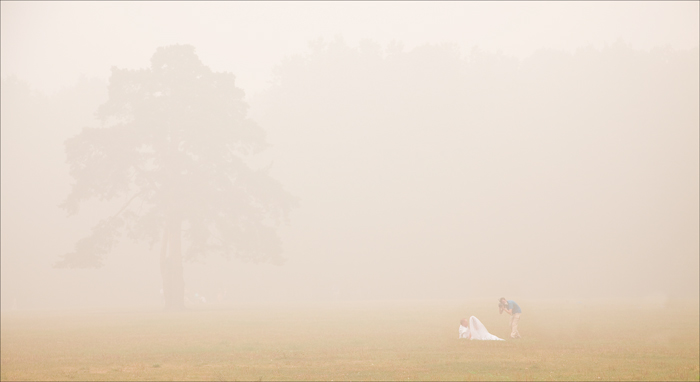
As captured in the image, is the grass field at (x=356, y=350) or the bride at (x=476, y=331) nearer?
the grass field at (x=356, y=350)

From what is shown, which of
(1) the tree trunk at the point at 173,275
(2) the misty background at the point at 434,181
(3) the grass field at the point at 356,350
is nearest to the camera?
(3) the grass field at the point at 356,350

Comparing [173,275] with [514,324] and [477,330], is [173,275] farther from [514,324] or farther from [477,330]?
[514,324]

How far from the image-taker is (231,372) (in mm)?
19562

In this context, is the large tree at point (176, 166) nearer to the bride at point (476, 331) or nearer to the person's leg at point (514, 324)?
the bride at point (476, 331)

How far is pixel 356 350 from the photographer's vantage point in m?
24.1

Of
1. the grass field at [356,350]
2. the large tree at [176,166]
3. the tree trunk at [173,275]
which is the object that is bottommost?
the grass field at [356,350]

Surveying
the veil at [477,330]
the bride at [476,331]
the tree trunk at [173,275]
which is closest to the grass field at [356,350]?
the bride at [476,331]

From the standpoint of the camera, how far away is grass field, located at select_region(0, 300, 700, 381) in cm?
1903

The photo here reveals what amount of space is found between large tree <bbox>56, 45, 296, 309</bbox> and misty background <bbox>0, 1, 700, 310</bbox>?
27.0 meters

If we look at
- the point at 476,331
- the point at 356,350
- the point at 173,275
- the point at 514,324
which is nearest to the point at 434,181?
the point at 173,275

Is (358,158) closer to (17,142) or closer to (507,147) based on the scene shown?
(507,147)

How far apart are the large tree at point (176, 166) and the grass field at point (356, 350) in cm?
1555

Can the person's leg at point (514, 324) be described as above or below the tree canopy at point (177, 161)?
below

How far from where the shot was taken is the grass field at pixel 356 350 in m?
19.0
